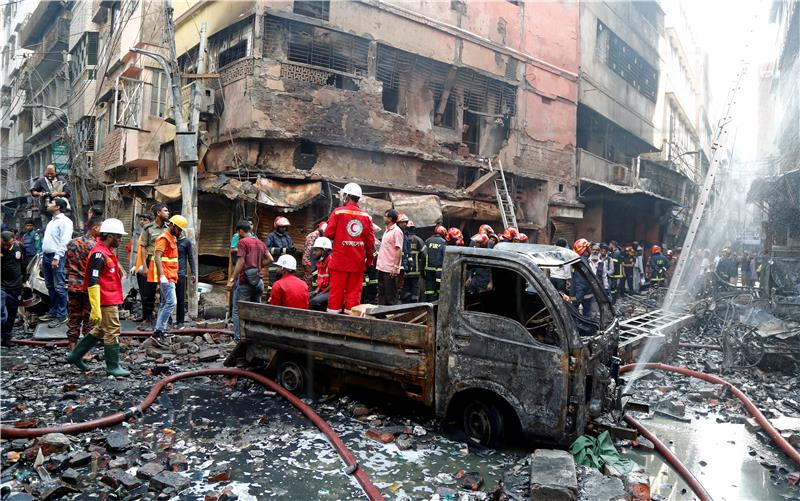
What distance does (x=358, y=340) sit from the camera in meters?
4.91

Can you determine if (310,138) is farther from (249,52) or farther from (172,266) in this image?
(172,266)

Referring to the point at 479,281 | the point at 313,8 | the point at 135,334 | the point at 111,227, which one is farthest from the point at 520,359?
the point at 313,8

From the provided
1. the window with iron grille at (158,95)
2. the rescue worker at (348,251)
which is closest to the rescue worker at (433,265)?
the rescue worker at (348,251)

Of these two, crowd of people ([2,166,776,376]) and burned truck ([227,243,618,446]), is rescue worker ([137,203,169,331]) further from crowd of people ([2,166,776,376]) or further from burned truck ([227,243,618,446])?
burned truck ([227,243,618,446])

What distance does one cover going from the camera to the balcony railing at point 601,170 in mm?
18688

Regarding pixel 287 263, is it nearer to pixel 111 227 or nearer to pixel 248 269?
pixel 248 269

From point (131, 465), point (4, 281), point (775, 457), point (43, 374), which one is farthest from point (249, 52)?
point (775, 457)

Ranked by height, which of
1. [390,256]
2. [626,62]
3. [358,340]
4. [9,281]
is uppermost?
[626,62]

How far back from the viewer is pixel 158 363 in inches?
269

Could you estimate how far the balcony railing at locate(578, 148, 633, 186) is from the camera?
736 inches

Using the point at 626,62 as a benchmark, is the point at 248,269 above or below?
below

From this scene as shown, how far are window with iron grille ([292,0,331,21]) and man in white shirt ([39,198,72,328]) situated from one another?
664cm

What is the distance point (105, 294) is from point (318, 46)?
27.7ft

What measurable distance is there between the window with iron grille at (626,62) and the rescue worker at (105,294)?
748 inches
